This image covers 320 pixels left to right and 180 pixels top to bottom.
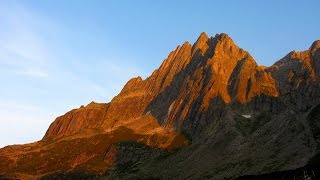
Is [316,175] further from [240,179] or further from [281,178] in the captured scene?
[240,179]

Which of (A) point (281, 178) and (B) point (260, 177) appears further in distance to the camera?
(B) point (260, 177)

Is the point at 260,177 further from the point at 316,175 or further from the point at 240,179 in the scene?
the point at 316,175

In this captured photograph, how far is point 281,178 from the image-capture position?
163250 millimetres

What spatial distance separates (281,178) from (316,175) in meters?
24.7

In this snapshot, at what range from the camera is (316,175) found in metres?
139

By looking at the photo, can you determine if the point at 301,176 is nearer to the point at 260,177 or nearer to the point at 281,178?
the point at 281,178

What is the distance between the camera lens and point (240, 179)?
19788cm

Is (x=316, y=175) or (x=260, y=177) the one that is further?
(x=260, y=177)

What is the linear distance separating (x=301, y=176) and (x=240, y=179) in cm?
5297

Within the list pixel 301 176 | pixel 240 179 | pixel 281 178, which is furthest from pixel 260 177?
pixel 301 176

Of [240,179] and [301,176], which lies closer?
[301,176]

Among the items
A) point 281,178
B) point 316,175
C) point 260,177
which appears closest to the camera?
point 316,175

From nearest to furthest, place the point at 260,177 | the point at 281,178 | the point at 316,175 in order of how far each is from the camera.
Answer: the point at 316,175
the point at 281,178
the point at 260,177

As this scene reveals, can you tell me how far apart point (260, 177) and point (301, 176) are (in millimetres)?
41853
